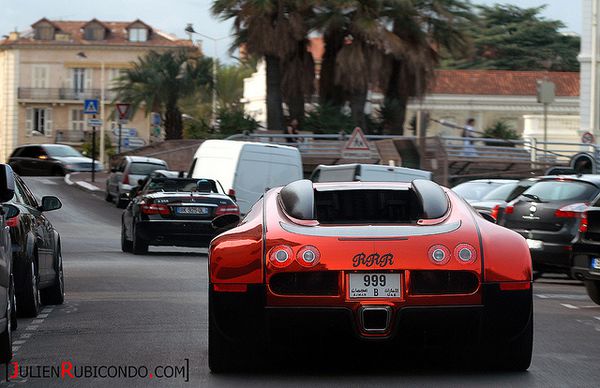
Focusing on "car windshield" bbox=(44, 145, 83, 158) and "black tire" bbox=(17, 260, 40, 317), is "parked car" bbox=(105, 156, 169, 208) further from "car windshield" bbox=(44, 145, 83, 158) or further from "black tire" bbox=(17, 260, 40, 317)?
"black tire" bbox=(17, 260, 40, 317)

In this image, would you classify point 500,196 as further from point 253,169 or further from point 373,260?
point 373,260

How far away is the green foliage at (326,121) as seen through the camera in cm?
5200

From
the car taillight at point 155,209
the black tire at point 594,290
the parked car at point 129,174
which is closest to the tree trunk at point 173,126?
the parked car at point 129,174

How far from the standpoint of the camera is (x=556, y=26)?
10000 centimetres

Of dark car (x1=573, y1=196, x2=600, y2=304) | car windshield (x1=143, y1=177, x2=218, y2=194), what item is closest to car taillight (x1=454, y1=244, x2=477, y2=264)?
dark car (x1=573, y1=196, x2=600, y2=304)

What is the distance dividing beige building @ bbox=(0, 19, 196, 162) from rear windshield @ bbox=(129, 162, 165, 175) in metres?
72.3

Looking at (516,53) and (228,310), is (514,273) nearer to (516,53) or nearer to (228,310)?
(228,310)

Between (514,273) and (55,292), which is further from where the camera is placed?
(55,292)

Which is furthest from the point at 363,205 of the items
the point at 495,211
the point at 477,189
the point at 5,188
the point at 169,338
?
the point at 477,189

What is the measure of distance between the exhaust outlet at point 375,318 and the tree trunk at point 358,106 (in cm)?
4258

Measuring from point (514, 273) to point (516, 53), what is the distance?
96.7 metres

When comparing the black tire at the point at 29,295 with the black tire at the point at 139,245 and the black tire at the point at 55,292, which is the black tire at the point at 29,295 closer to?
the black tire at the point at 55,292

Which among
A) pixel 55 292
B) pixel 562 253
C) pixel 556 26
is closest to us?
pixel 55 292

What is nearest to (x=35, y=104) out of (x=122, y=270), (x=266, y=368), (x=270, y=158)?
(x=270, y=158)
